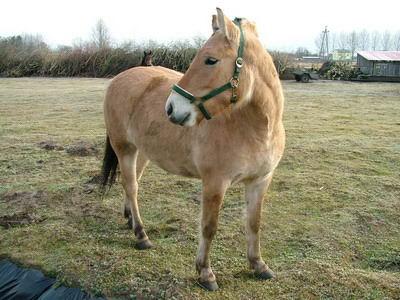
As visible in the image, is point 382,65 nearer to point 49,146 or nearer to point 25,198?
point 49,146

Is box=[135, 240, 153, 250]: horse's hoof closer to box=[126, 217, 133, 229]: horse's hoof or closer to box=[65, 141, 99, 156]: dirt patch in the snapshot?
box=[126, 217, 133, 229]: horse's hoof

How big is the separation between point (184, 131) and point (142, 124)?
56 centimetres

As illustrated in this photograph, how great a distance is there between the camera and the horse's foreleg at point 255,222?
10.3 feet

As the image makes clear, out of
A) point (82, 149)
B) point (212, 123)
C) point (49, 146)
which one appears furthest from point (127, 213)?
point (49, 146)

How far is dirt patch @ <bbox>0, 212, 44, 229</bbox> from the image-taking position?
13.8 ft

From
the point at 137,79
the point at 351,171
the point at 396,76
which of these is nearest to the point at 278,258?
the point at 137,79

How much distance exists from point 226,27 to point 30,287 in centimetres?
246

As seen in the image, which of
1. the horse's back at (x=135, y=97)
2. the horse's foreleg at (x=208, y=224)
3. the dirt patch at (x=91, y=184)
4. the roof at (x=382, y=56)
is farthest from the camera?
the roof at (x=382, y=56)

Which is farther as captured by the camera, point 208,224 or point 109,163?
point 109,163

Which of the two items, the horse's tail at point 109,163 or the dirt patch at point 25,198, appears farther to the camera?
the dirt patch at point 25,198


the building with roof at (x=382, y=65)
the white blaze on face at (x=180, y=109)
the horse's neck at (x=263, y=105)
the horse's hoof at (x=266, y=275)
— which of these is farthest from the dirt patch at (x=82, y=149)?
the building with roof at (x=382, y=65)

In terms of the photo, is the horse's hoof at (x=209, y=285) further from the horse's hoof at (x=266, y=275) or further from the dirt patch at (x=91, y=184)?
the dirt patch at (x=91, y=184)

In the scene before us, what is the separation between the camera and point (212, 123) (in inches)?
113

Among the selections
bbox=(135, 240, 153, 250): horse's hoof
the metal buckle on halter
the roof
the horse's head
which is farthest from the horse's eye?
the roof
